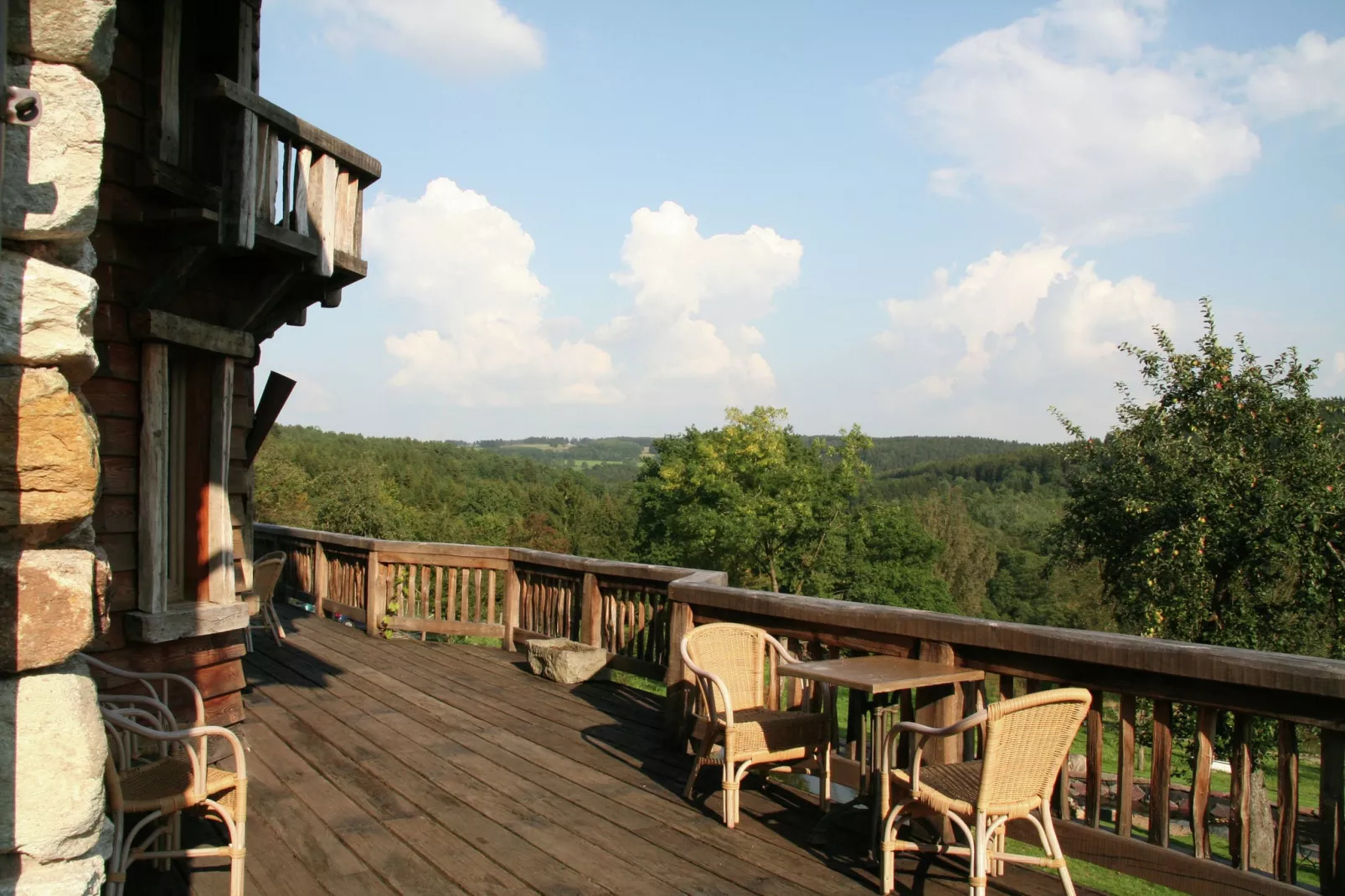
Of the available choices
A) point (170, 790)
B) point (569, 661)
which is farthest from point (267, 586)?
point (170, 790)

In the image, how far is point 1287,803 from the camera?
2707mm

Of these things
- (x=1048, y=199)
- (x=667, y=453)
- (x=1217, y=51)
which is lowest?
(x=667, y=453)

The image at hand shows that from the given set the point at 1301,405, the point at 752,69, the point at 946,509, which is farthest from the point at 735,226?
the point at 946,509

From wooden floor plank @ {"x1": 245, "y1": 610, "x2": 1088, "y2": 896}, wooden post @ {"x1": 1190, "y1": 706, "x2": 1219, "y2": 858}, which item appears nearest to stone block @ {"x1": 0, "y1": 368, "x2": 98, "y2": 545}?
wooden floor plank @ {"x1": 245, "y1": 610, "x2": 1088, "y2": 896}

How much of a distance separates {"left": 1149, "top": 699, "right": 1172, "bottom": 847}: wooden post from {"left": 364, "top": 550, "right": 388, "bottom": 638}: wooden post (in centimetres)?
688

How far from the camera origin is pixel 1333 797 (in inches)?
103

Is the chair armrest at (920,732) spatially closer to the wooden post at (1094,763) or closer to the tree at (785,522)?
the wooden post at (1094,763)

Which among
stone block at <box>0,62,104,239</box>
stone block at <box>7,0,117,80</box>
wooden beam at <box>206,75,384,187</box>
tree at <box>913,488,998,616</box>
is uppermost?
wooden beam at <box>206,75,384,187</box>

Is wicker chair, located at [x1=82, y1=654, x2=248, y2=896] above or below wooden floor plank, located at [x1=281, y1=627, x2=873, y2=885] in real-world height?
above

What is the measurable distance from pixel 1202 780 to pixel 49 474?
11.0 ft

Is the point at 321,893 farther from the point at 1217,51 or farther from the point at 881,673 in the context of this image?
the point at 1217,51

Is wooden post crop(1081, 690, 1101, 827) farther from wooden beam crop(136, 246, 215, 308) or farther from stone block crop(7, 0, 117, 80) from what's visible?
wooden beam crop(136, 246, 215, 308)

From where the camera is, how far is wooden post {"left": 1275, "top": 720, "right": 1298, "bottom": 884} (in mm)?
2703

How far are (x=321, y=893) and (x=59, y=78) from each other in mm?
2654
